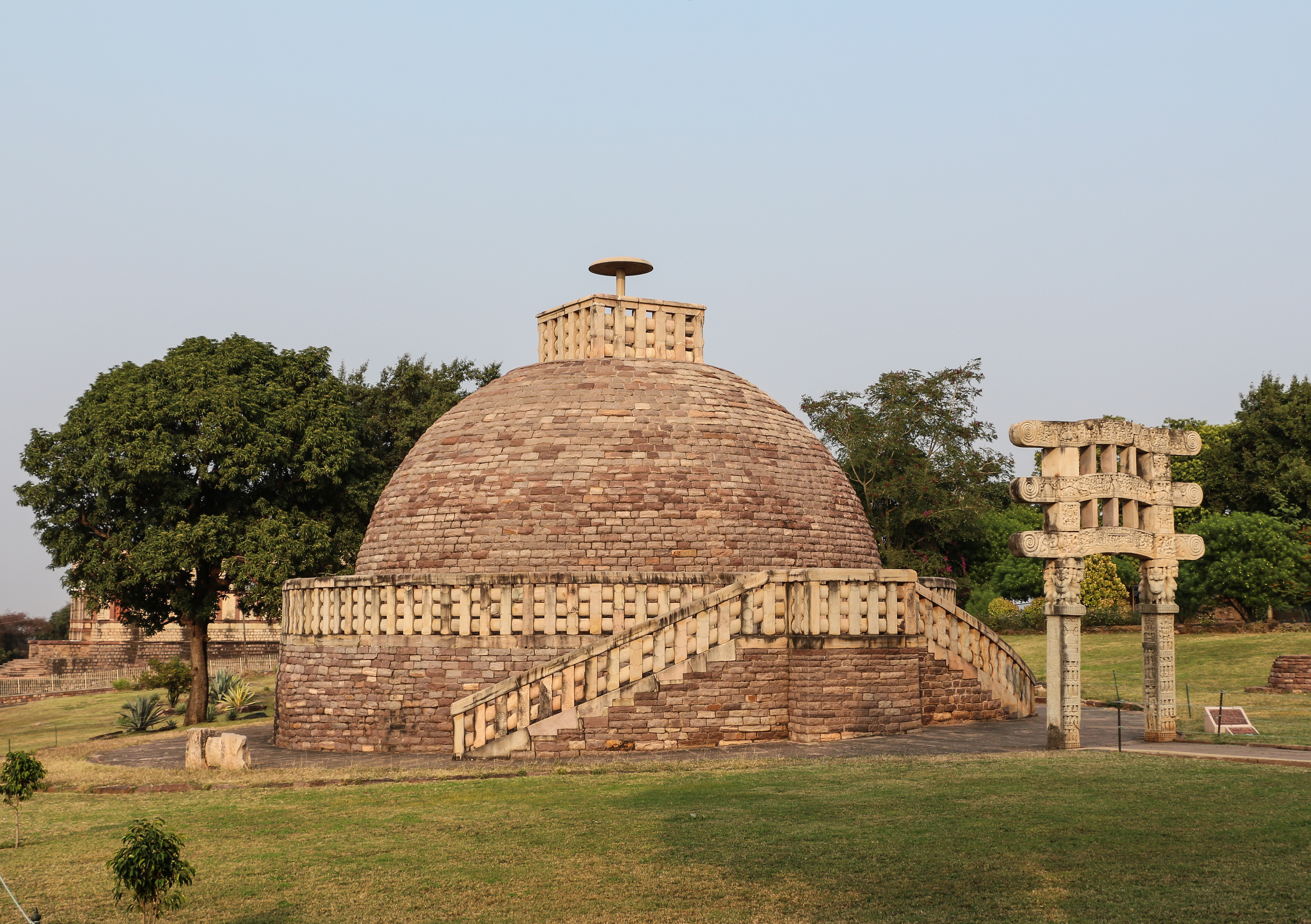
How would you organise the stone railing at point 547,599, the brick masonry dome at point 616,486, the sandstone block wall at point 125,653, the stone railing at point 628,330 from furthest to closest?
1. the sandstone block wall at point 125,653
2. the stone railing at point 628,330
3. the brick masonry dome at point 616,486
4. the stone railing at point 547,599

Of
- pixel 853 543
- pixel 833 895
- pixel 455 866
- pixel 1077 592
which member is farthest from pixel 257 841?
pixel 853 543

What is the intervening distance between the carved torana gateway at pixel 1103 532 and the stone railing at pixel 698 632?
2658 mm

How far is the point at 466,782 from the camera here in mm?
14672

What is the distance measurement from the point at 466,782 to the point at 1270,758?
892cm

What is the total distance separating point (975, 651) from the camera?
20641 mm

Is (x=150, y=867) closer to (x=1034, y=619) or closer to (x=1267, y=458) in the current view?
(x=1034, y=619)

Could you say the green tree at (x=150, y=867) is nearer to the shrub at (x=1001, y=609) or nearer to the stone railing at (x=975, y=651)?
the stone railing at (x=975, y=651)

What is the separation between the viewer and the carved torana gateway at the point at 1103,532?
15781mm

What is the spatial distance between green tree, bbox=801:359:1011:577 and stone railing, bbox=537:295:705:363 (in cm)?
2229

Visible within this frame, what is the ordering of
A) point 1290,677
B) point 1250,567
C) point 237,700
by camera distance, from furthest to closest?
point 1250,567
point 237,700
point 1290,677

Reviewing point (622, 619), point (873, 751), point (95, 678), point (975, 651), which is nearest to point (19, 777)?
point (622, 619)

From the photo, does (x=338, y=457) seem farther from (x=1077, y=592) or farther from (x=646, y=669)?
(x=1077, y=592)

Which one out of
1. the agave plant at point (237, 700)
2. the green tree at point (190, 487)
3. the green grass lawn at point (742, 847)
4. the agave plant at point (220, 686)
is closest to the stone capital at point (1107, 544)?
the green grass lawn at point (742, 847)

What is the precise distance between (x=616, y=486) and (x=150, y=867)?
1319 centimetres
